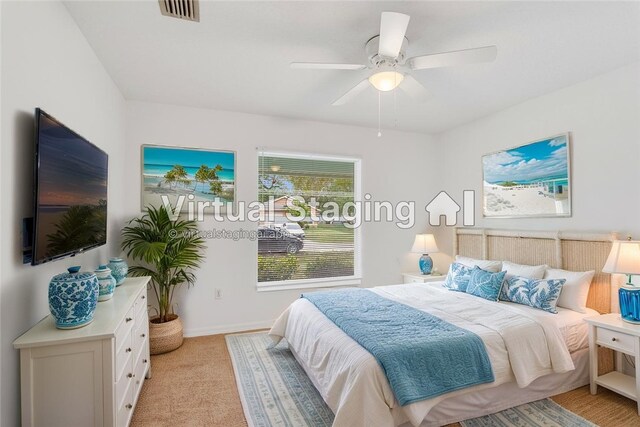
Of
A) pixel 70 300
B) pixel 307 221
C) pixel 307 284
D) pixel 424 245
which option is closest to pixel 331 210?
pixel 307 221

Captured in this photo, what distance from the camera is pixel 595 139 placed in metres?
2.81

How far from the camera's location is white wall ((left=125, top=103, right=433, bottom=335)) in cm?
352

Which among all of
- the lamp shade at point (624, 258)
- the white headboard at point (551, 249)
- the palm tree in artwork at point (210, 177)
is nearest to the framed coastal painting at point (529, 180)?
the white headboard at point (551, 249)

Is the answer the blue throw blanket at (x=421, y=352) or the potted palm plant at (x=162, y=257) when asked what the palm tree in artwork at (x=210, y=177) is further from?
the blue throw blanket at (x=421, y=352)

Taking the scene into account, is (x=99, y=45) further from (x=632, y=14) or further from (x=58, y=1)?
(x=632, y=14)

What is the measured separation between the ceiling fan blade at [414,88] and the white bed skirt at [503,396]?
2.16 m

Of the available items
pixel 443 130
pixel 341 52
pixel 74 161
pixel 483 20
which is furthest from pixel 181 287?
pixel 443 130

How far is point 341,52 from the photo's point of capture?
239 centimetres

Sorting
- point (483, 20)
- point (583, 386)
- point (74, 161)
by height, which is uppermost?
point (483, 20)

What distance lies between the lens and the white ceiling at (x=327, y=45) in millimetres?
1933

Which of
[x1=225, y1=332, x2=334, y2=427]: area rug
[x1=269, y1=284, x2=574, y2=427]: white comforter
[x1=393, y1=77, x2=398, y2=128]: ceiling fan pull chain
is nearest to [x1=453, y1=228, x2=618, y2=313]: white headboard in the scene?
[x1=269, y1=284, x2=574, y2=427]: white comforter

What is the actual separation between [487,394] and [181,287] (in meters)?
3.08

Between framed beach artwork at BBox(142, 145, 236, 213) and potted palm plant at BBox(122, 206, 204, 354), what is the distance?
0.78ft

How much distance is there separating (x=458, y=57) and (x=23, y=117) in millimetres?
2344
